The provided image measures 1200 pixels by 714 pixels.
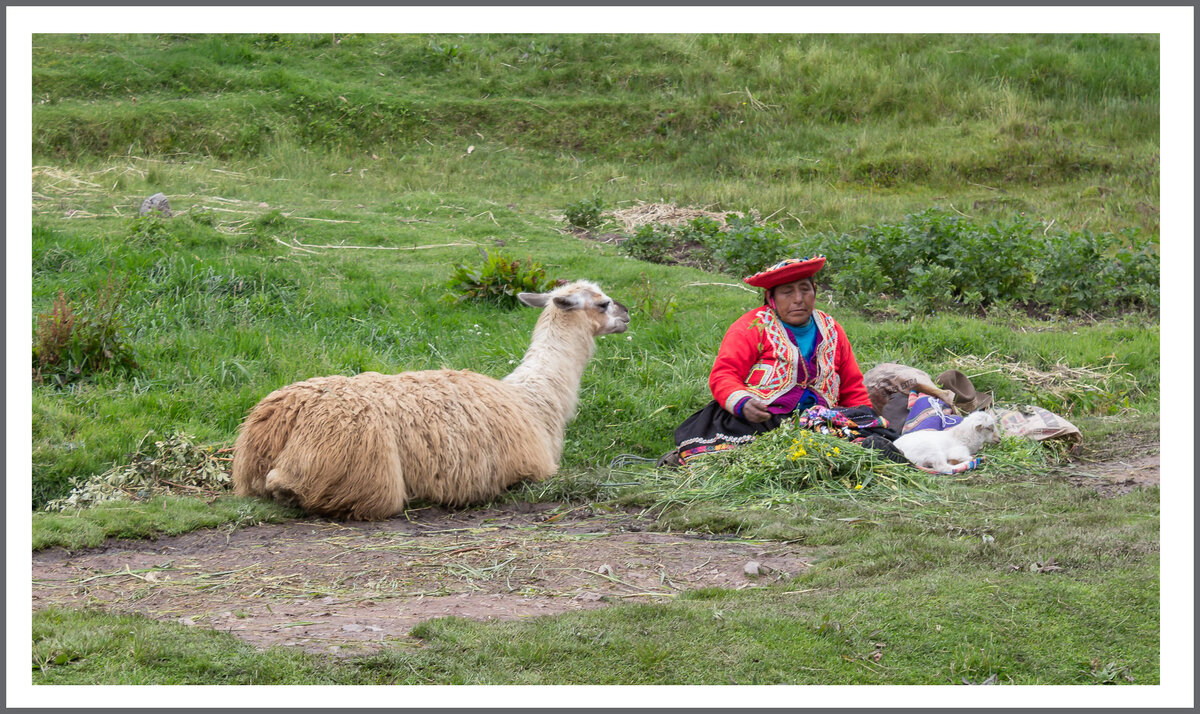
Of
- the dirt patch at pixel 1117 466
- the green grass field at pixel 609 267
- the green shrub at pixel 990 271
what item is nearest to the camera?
the green grass field at pixel 609 267

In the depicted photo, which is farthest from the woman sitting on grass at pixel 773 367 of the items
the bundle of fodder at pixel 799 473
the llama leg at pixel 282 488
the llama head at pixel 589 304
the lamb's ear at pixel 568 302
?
the llama leg at pixel 282 488

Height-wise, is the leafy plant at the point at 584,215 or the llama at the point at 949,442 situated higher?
the leafy plant at the point at 584,215

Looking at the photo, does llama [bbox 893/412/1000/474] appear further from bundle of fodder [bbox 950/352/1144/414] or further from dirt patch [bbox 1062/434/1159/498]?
bundle of fodder [bbox 950/352/1144/414]

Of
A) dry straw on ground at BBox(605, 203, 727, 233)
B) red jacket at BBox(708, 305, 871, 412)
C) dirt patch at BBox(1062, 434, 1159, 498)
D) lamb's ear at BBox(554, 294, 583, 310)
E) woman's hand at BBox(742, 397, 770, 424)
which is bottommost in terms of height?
dirt patch at BBox(1062, 434, 1159, 498)

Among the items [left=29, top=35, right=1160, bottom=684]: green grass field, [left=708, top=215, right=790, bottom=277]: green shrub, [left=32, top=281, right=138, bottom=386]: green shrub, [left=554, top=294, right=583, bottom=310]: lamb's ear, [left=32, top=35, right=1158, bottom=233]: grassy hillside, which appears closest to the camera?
[left=29, top=35, right=1160, bottom=684]: green grass field

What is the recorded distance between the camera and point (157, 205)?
11094mm

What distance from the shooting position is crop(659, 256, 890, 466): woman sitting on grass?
6223mm

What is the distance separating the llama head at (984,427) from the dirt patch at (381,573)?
79.2 inches

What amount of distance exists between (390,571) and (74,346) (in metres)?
3.93

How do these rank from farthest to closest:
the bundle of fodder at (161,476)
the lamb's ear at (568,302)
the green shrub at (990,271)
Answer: the green shrub at (990,271) → the lamb's ear at (568,302) → the bundle of fodder at (161,476)

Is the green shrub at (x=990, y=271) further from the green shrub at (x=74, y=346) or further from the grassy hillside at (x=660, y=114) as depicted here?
the green shrub at (x=74, y=346)

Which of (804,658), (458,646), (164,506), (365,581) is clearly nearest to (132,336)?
(164,506)

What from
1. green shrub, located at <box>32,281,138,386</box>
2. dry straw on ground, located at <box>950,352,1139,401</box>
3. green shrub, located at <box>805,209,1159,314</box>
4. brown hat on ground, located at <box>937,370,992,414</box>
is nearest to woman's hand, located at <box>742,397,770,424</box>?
brown hat on ground, located at <box>937,370,992,414</box>

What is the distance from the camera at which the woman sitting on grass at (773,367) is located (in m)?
6.22
